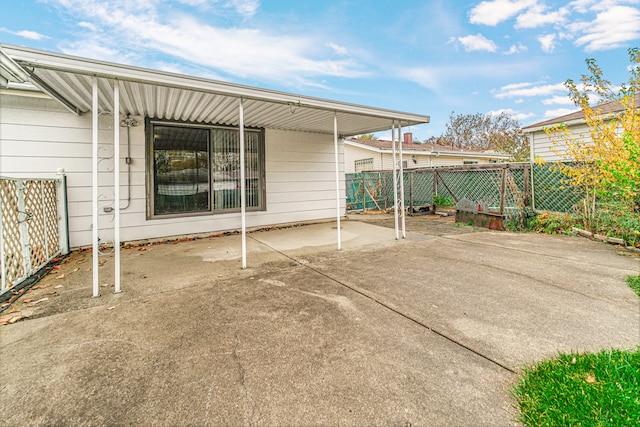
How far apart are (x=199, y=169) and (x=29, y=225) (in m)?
2.82

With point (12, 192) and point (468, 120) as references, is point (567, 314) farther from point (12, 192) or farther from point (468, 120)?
point (468, 120)

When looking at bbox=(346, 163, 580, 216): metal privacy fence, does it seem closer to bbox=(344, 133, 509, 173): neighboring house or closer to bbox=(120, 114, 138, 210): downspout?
bbox=(344, 133, 509, 173): neighboring house

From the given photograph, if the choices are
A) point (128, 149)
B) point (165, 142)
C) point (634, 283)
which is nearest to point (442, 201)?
point (634, 283)

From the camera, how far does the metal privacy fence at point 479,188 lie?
21.2 ft

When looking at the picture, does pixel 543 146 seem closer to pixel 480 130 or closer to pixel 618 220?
pixel 618 220

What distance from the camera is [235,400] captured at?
4.65ft

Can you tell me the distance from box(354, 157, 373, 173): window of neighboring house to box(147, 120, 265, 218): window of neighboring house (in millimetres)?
9186

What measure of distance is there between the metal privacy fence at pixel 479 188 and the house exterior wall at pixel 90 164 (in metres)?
4.38

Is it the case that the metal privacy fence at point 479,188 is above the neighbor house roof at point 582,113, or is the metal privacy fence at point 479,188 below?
below

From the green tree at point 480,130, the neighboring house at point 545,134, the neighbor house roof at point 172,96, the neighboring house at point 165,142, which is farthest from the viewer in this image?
the green tree at point 480,130

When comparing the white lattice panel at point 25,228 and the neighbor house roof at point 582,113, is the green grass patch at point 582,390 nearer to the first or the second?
the white lattice panel at point 25,228

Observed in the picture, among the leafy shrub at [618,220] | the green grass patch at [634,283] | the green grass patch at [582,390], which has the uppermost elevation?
the leafy shrub at [618,220]

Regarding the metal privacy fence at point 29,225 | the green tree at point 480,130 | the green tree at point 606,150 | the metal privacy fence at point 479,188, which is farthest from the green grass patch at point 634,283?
the green tree at point 480,130

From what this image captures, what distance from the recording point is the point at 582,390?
140 cm
